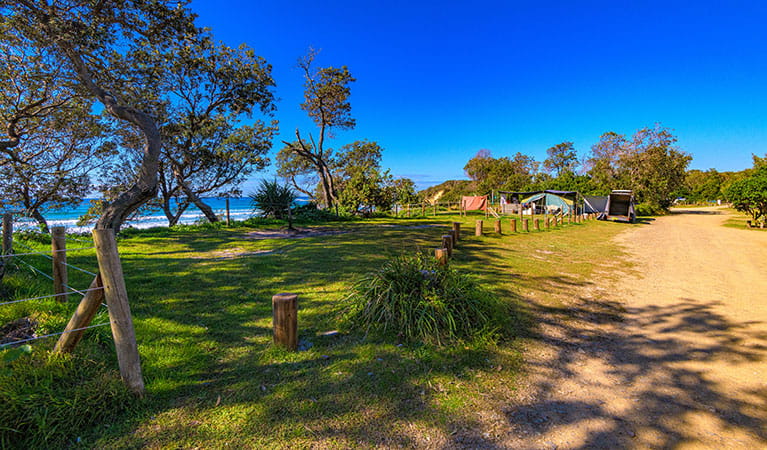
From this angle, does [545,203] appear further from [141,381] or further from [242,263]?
[141,381]

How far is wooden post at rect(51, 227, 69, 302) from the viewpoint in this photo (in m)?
3.24

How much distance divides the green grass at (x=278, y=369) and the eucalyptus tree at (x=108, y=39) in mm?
1546

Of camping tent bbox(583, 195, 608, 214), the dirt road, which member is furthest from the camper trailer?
the dirt road

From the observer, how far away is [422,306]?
3389 mm

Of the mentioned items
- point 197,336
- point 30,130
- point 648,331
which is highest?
point 30,130

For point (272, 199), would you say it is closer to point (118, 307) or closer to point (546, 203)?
point (118, 307)

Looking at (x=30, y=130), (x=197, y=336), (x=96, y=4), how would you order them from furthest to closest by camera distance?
(x=30, y=130) → (x=96, y=4) → (x=197, y=336)

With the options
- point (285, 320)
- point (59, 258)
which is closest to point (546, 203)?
point (285, 320)

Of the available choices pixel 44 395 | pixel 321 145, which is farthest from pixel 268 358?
pixel 321 145

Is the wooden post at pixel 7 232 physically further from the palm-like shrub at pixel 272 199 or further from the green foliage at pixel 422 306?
the palm-like shrub at pixel 272 199

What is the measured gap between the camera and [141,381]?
86.8 inches

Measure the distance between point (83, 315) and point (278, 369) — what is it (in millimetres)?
1413

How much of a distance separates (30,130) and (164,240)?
4.57m

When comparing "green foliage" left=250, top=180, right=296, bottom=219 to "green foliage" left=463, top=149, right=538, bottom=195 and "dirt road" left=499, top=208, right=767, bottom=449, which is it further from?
"green foliage" left=463, top=149, right=538, bottom=195
